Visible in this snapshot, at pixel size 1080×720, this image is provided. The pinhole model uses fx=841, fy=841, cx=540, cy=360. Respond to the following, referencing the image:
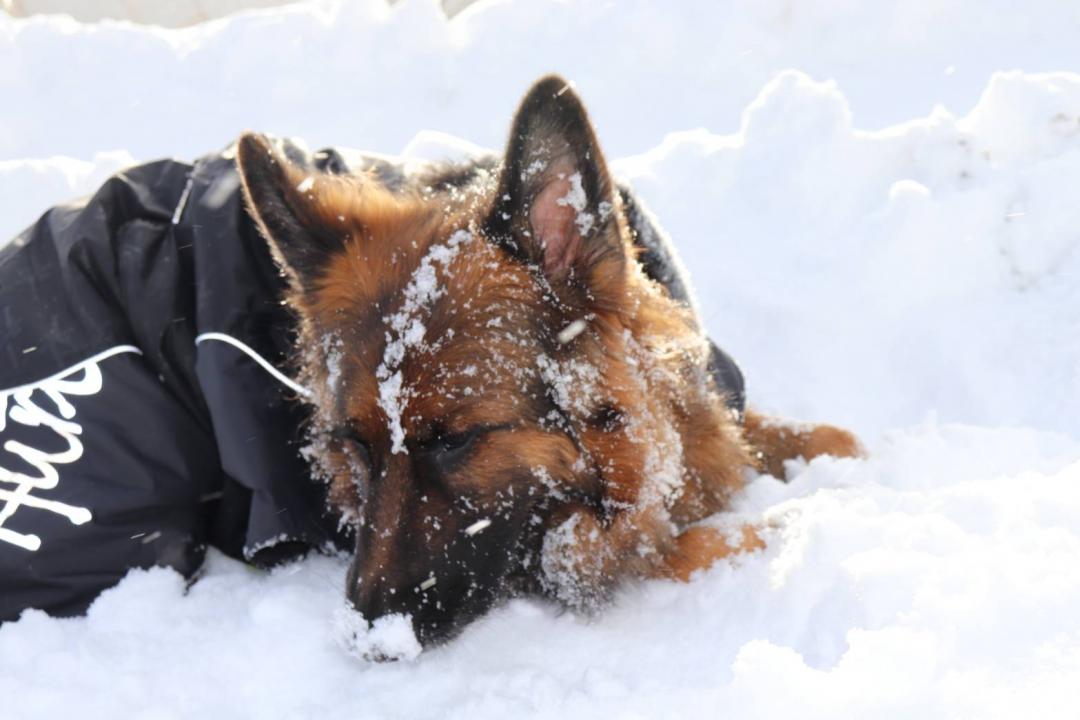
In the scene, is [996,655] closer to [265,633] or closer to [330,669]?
Answer: [330,669]

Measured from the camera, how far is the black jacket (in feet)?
8.95

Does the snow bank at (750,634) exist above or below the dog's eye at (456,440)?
below

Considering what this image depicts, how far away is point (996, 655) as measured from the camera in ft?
6.00

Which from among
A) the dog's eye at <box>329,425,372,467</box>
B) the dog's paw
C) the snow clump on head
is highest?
the snow clump on head

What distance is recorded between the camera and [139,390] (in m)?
2.84

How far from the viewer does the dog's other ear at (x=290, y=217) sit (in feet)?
8.08

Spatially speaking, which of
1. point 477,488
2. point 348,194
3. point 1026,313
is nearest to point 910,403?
point 1026,313

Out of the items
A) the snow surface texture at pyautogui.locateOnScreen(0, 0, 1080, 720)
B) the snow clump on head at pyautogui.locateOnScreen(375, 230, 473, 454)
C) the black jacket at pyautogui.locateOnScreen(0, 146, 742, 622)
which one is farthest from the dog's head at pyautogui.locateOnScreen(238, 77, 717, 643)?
the black jacket at pyautogui.locateOnScreen(0, 146, 742, 622)

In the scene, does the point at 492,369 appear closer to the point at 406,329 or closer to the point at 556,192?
the point at 406,329

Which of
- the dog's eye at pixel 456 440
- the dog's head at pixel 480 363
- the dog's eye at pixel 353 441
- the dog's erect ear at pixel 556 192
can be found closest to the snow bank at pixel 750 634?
the dog's head at pixel 480 363

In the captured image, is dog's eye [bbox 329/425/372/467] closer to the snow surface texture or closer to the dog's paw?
the snow surface texture

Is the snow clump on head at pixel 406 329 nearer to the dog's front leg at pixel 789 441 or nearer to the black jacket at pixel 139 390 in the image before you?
the black jacket at pixel 139 390

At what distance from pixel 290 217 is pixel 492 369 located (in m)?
0.83

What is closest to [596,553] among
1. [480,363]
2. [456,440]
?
[456,440]
